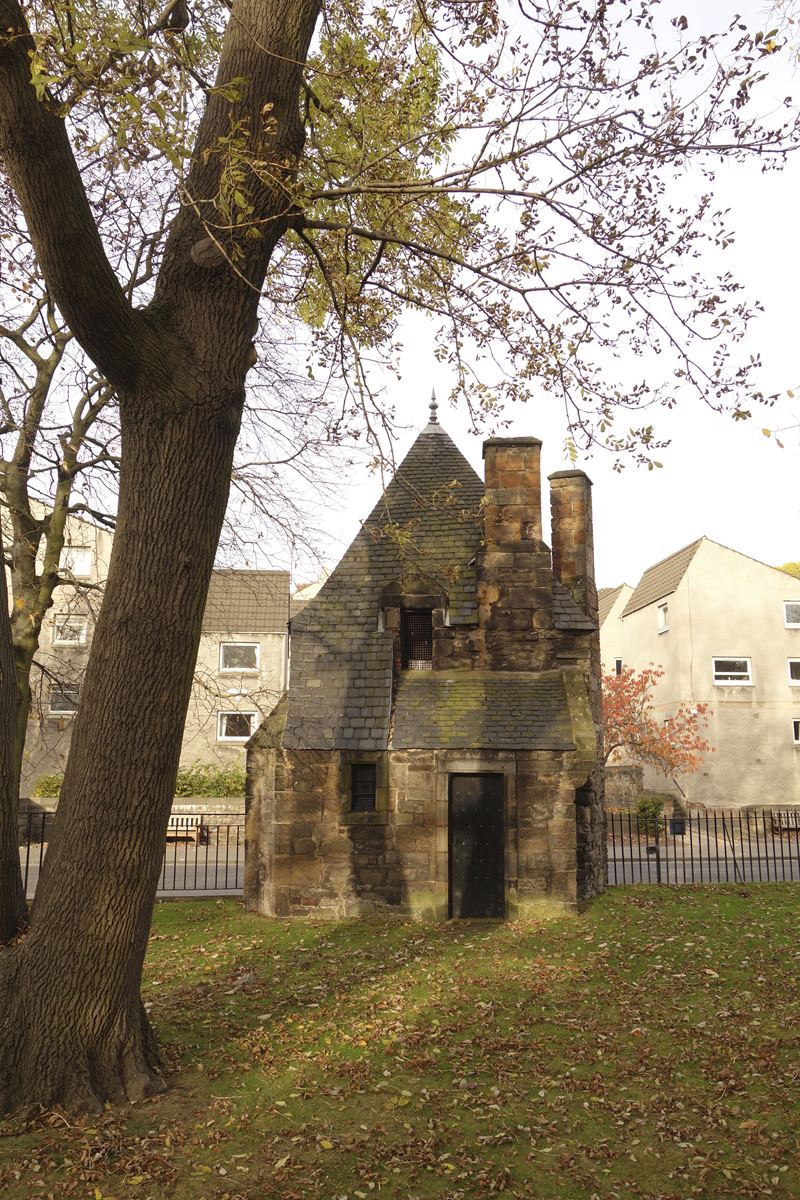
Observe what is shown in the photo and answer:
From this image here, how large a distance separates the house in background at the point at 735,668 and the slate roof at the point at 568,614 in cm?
1602

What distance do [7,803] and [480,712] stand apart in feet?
23.7

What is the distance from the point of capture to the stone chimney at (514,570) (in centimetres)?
1400

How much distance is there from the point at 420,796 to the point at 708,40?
1019 centimetres

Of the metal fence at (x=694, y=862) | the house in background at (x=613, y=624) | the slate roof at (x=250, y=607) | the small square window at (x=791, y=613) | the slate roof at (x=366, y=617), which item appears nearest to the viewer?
the slate roof at (x=366, y=617)

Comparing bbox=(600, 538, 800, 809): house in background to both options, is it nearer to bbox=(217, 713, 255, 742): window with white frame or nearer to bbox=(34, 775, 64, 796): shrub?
bbox=(217, 713, 255, 742): window with white frame

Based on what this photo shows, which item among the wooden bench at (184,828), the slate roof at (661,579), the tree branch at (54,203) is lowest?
the wooden bench at (184,828)

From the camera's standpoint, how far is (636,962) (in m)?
10.2

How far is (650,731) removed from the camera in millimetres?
26969

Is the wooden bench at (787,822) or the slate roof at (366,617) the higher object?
the slate roof at (366,617)


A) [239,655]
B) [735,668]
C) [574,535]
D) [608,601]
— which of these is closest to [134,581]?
[574,535]

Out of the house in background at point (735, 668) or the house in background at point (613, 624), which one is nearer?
the house in background at point (735, 668)

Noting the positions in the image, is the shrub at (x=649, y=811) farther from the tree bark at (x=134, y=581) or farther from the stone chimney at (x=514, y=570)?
the tree bark at (x=134, y=581)

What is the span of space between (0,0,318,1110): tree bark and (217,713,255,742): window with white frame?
22015 millimetres

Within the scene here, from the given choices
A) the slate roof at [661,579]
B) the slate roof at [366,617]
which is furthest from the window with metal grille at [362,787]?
the slate roof at [661,579]
